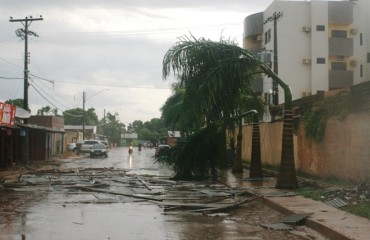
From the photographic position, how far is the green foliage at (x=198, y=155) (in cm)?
2470

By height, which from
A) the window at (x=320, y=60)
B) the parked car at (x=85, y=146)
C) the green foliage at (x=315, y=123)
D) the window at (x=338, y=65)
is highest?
the window at (x=320, y=60)

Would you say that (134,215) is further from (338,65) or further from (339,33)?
(339,33)

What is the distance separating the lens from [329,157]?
20.7 m

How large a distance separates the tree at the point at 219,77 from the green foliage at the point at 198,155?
4688 mm

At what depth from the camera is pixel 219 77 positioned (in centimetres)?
1856

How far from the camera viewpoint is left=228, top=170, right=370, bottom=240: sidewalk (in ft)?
31.3

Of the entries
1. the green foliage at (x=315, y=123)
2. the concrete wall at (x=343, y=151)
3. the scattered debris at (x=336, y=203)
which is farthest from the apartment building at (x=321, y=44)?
the scattered debris at (x=336, y=203)

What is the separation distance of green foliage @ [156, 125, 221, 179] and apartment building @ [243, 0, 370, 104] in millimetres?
27974

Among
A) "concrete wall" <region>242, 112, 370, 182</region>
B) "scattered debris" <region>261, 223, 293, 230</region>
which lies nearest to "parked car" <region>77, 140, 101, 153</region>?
"concrete wall" <region>242, 112, 370, 182</region>

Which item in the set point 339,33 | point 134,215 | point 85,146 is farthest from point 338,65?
point 134,215

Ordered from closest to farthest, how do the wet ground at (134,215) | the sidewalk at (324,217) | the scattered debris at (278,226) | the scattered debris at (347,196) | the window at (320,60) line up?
the sidewalk at (324,217) < the wet ground at (134,215) < the scattered debris at (278,226) < the scattered debris at (347,196) < the window at (320,60)

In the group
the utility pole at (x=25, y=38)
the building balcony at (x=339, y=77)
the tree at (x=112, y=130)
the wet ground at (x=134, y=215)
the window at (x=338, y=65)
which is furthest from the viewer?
the tree at (x=112, y=130)

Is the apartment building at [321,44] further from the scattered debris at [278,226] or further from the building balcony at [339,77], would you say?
the scattered debris at [278,226]

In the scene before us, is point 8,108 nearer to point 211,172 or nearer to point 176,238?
point 211,172
